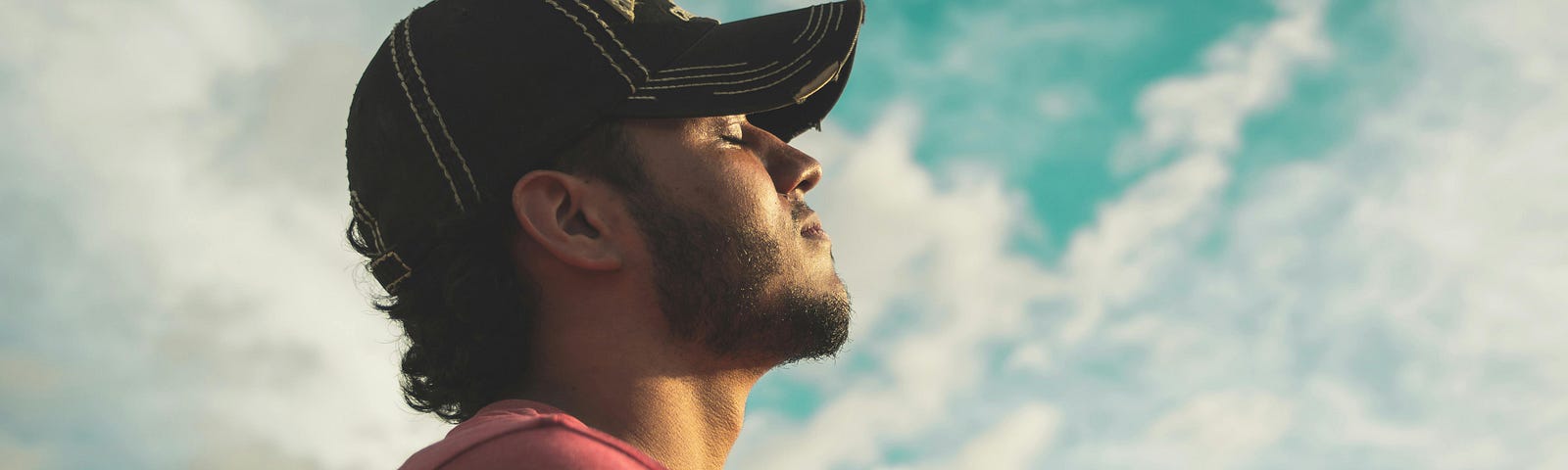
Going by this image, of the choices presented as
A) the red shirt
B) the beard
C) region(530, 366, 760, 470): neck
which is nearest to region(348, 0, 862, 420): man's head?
the beard

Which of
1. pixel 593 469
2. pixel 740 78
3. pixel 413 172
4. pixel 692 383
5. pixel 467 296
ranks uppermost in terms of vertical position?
pixel 740 78

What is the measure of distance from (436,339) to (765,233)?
3.92ft

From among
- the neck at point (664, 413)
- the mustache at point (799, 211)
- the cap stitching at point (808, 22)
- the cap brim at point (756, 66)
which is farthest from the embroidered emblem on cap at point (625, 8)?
the neck at point (664, 413)

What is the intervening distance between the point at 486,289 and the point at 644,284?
1.85 ft

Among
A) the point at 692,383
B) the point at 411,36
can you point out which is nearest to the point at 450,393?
the point at 692,383

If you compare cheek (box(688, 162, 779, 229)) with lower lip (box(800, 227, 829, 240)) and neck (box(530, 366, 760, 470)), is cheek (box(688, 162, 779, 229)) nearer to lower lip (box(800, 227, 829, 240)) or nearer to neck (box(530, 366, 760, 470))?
lower lip (box(800, 227, 829, 240))

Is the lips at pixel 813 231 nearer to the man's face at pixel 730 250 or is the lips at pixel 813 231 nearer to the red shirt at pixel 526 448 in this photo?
the man's face at pixel 730 250

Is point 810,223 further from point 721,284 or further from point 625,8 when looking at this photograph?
point 625,8

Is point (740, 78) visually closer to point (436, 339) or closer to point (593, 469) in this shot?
point (436, 339)

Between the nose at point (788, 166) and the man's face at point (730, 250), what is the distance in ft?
0.05

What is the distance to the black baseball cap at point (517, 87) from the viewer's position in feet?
13.6

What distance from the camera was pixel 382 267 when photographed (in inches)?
174

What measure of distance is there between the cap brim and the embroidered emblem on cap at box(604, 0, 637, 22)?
0.72 feet

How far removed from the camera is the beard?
3.99 metres
